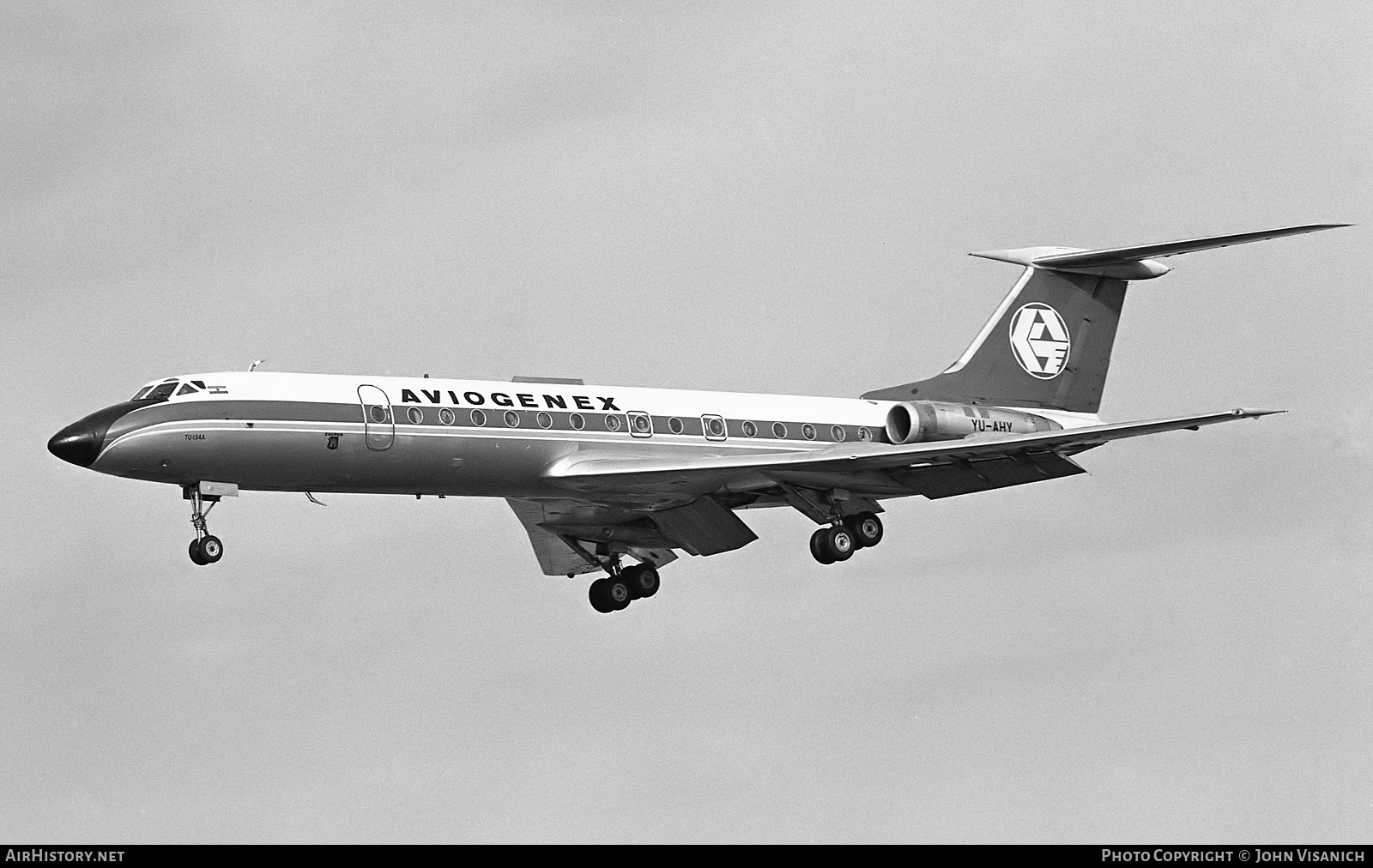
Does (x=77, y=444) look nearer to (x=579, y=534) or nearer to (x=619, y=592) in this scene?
(x=579, y=534)

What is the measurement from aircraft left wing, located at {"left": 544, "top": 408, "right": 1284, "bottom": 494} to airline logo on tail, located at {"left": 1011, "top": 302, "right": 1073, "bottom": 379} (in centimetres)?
431

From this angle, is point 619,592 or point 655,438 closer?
point 655,438

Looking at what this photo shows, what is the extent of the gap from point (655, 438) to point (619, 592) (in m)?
5.10

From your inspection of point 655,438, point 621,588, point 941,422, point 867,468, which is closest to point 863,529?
point 867,468

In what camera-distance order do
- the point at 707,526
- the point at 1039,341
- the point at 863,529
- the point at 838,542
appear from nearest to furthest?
the point at 838,542
the point at 863,529
the point at 707,526
the point at 1039,341

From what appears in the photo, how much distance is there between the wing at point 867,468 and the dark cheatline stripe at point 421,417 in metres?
0.54

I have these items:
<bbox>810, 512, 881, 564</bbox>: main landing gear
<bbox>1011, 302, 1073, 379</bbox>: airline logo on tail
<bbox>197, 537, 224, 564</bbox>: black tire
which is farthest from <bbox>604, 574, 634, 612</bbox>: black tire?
<bbox>197, 537, 224, 564</bbox>: black tire

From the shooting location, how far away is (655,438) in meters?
36.4

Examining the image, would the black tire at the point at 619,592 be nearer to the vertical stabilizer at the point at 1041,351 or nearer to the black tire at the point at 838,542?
the black tire at the point at 838,542

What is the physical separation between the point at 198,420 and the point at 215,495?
1.20m

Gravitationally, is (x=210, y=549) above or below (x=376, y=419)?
below

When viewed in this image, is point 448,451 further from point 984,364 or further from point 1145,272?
point 1145,272

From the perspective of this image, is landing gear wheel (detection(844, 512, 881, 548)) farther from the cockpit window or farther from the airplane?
the cockpit window
